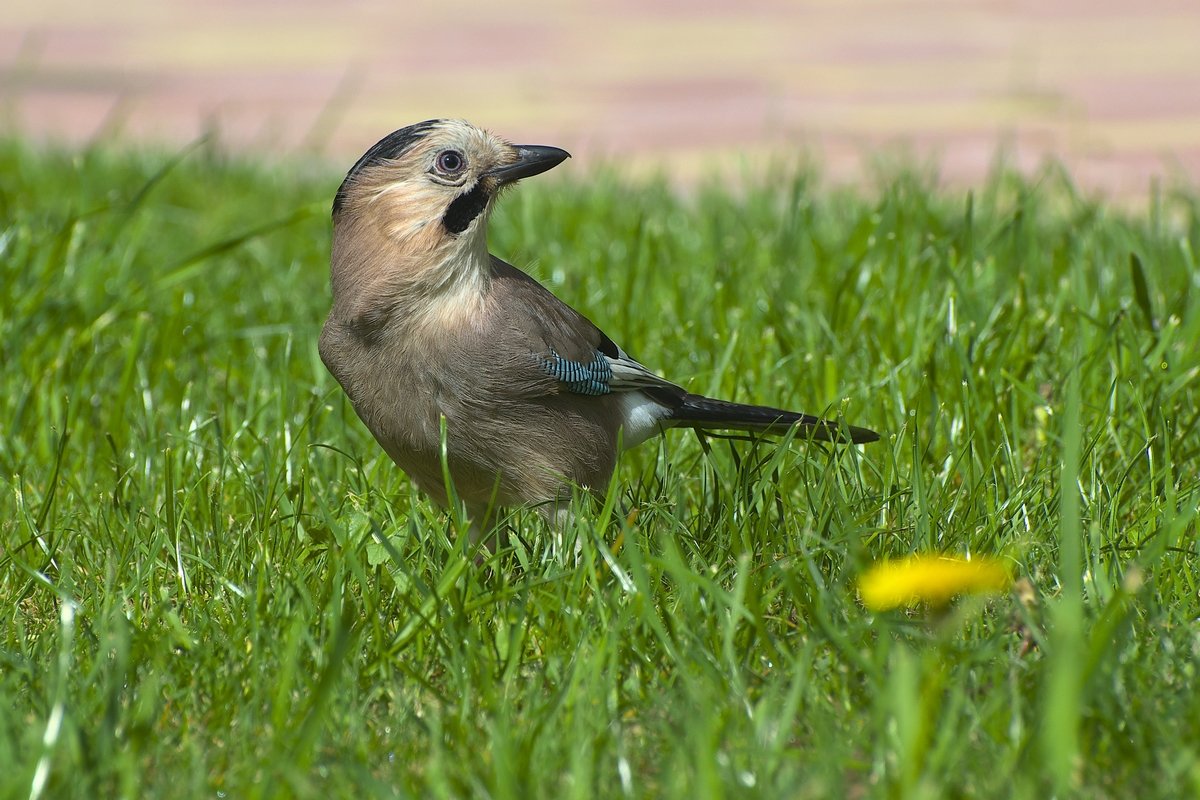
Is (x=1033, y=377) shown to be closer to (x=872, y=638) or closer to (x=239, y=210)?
(x=872, y=638)

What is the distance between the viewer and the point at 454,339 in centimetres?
331

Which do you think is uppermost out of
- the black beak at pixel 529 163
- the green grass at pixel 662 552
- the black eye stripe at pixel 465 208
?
the black beak at pixel 529 163

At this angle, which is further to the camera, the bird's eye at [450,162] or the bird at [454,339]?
the bird's eye at [450,162]

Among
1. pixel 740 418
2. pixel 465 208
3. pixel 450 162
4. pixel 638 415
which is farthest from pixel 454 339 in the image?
pixel 740 418

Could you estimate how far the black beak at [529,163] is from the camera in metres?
3.48

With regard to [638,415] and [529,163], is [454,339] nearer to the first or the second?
[529,163]

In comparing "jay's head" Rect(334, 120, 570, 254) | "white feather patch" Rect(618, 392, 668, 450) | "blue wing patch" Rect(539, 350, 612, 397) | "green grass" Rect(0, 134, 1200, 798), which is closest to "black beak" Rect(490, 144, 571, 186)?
"jay's head" Rect(334, 120, 570, 254)

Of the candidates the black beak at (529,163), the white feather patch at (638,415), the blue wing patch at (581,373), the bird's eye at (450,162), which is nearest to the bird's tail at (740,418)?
the white feather patch at (638,415)

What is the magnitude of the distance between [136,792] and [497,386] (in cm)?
134

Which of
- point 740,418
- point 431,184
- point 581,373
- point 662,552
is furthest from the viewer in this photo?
point 740,418

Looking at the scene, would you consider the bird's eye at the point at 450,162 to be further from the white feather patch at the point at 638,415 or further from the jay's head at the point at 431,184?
the white feather patch at the point at 638,415

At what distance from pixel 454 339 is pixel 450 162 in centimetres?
44

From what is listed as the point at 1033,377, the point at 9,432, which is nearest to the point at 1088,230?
the point at 1033,377

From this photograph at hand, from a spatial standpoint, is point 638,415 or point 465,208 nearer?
point 465,208
